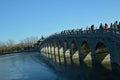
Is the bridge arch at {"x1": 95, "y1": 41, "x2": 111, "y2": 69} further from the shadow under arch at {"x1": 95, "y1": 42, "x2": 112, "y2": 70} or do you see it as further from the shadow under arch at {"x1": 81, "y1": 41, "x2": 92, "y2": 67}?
the shadow under arch at {"x1": 81, "y1": 41, "x2": 92, "y2": 67}

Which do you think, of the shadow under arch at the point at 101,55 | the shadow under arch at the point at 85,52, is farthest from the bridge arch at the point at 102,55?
the shadow under arch at the point at 85,52

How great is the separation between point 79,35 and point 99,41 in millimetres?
16522

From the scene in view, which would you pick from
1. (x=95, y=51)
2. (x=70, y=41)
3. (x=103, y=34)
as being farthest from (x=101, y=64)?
(x=70, y=41)

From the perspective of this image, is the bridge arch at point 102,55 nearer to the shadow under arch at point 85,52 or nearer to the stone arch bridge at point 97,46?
the stone arch bridge at point 97,46

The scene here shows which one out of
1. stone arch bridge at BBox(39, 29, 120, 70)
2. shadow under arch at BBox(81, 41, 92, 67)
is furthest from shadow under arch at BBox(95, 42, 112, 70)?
shadow under arch at BBox(81, 41, 92, 67)

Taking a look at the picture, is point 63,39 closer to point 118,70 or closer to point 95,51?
point 95,51

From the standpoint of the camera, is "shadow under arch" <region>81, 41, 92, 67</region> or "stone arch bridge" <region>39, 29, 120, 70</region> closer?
"stone arch bridge" <region>39, 29, 120, 70</region>

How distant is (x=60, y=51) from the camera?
365 feet

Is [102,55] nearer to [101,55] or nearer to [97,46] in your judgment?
[101,55]

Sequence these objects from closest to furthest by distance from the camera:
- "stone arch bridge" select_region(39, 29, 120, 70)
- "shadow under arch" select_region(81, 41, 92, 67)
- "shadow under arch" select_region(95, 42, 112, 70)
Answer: "stone arch bridge" select_region(39, 29, 120, 70)
"shadow under arch" select_region(95, 42, 112, 70)
"shadow under arch" select_region(81, 41, 92, 67)

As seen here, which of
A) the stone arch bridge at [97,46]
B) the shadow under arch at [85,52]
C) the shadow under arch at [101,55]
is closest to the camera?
the stone arch bridge at [97,46]

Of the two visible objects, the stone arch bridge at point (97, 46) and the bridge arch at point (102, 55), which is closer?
the stone arch bridge at point (97, 46)

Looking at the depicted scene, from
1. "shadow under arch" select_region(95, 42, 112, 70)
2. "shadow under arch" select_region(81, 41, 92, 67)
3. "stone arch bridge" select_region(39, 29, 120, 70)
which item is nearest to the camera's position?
"stone arch bridge" select_region(39, 29, 120, 70)

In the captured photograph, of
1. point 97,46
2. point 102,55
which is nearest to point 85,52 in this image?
point 102,55
